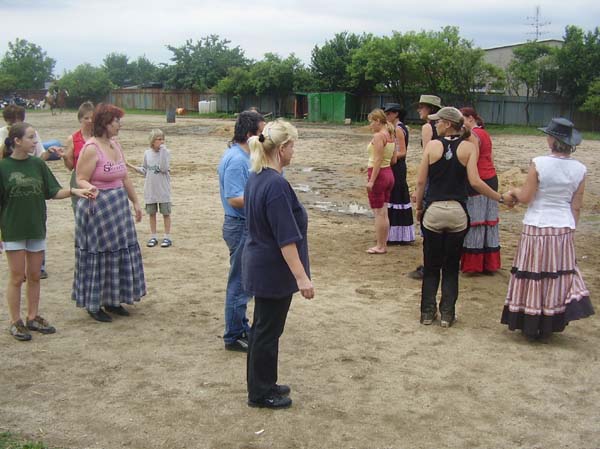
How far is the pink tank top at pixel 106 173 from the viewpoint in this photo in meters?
5.68

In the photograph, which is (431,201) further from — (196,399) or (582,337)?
(196,399)

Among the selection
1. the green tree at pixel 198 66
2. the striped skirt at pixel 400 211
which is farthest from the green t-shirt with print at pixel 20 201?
the green tree at pixel 198 66

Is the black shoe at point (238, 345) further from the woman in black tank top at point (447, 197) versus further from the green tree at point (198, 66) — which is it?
the green tree at point (198, 66)

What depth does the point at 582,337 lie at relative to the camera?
5621 millimetres

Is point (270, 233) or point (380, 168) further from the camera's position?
point (380, 168)

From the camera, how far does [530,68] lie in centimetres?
3659

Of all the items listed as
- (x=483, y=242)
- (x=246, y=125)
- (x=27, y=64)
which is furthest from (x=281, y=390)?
(x=27, y=64)

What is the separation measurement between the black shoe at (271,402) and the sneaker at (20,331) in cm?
221

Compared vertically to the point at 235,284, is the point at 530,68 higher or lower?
higher

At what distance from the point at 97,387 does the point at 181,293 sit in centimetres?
225

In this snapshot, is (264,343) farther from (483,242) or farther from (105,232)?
(483,242)

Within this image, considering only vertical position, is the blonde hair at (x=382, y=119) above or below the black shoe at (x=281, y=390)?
above

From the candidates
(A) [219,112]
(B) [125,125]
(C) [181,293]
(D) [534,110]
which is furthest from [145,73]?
(C) [181,293]

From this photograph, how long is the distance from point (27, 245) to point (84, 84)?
197 ft
